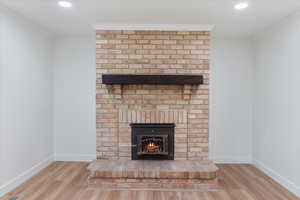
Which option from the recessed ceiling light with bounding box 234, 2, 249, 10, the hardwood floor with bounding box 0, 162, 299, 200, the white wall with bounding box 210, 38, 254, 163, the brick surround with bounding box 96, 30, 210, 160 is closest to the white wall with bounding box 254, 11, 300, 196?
the white wall with bounding box 210, 38, 254, 163

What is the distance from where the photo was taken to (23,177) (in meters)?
3.18

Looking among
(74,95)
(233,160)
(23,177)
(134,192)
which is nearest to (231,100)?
(233,160)

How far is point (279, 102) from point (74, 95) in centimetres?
364

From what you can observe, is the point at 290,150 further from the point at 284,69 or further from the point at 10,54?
the point at 10,54

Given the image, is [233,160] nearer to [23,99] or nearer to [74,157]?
[74,157]

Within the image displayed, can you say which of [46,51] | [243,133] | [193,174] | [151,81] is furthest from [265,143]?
[46,51]

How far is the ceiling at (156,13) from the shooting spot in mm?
2627

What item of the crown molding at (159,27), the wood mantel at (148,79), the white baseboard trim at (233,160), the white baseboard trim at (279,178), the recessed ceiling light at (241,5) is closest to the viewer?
the recessed ceiling light at (241,5)

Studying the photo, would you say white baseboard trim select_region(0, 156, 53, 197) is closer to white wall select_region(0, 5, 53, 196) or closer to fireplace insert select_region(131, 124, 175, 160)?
white wall select_region(0, 5, 53, 196)

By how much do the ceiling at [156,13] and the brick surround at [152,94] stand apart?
306 millimetres

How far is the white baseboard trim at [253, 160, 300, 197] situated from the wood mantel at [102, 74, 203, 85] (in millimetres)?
1936

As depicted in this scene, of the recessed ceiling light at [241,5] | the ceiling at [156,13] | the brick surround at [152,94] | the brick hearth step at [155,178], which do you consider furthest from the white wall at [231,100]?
the recessed ceiling light at [241,5]

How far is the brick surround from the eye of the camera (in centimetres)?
350

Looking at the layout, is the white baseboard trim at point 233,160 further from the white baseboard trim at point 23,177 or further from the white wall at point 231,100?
the white baseboard trim at point 23,177
